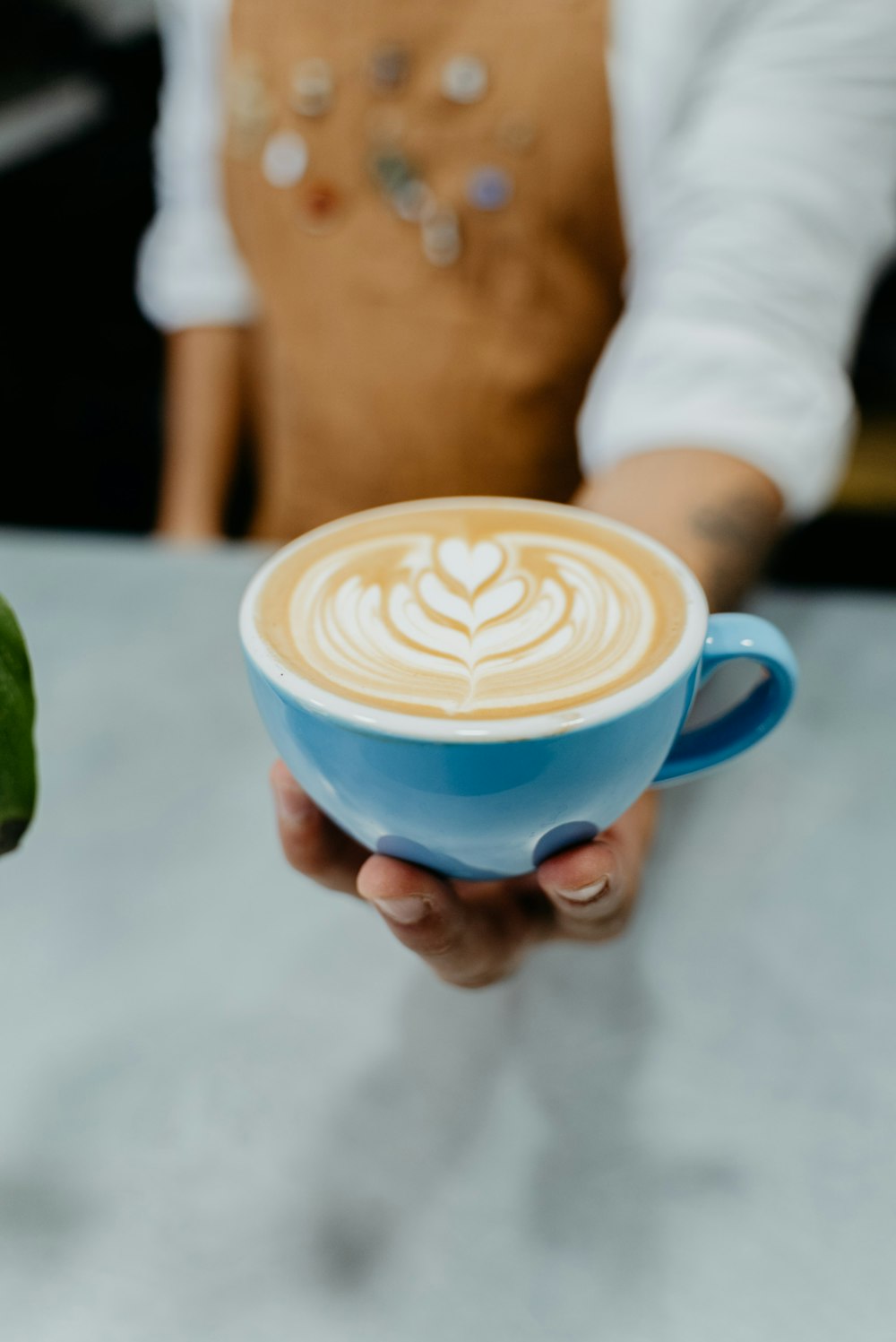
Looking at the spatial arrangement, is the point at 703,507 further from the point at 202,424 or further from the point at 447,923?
the point at 202,424

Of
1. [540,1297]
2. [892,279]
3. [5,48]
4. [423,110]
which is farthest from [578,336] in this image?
[5,48]

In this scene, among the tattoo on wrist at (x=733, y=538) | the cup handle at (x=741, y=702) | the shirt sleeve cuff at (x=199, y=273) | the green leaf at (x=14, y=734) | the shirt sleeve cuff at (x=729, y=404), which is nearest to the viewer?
the green leaf at (x=14, y=734)

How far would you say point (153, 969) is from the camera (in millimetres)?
571

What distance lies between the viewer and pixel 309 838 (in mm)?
519

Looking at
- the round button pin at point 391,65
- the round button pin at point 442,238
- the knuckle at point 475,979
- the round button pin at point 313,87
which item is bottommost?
the knuckle at point 475,979

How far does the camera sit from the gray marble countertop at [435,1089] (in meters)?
0.42

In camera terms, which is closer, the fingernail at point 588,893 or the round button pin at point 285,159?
the fingernail at point 588,893

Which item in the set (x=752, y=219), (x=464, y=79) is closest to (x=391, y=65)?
(x=464, y=79)

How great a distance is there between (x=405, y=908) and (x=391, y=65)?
0.90 m

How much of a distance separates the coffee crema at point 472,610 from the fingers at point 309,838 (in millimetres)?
92

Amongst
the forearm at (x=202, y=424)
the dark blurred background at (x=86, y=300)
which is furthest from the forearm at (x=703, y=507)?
the dark blurred background at (x=86, y=300)

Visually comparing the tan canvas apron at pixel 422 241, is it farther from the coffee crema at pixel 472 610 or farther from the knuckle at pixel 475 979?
the knuckle at pixel 475 979

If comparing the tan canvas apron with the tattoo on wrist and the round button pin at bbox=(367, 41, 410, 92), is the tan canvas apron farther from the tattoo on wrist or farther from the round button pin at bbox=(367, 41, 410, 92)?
the tattoo on wrist

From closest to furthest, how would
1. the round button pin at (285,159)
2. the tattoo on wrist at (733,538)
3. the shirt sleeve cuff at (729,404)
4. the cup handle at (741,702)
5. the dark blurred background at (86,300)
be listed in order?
the cup handle at (741,702) → the tattoo on wrist at (733,538) → the shirt sleeve cuff at (729,404) → the round button pin at (285,159) → the dark blurred background at (86,300)
